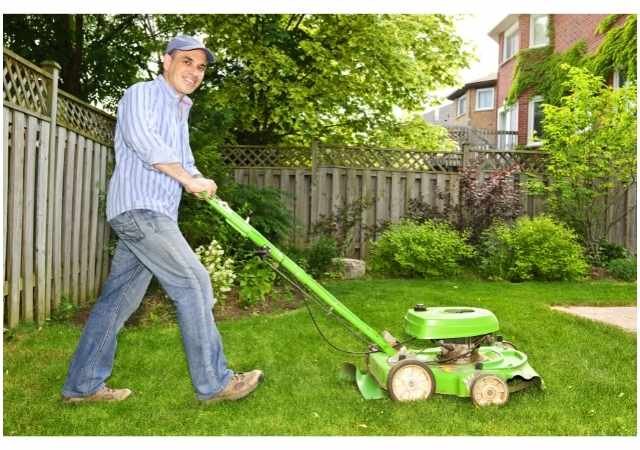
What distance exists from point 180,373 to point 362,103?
5746 mm

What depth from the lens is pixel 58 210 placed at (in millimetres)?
4273

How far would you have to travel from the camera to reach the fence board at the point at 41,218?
4.06 metres

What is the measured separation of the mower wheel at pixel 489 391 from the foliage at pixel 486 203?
4571 millimetres

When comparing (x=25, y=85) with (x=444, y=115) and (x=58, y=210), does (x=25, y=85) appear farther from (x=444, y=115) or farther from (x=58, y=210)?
(x=444, y=115)

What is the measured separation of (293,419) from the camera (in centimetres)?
262

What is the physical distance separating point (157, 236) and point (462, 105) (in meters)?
22.0

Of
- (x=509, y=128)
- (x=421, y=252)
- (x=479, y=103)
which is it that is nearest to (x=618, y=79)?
(x=421, y=252)

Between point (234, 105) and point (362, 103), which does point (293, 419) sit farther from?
point (362, 103)

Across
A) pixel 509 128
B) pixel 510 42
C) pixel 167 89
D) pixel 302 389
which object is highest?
pixel 510 42

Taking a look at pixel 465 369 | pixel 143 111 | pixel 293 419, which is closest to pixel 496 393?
pixel 465 369

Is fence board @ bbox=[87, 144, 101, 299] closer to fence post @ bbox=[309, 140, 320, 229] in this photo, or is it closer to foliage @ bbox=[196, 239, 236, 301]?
foliage @ bbox=[196, 239, 236, 301]

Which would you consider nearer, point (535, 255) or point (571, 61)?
point (535, 255)

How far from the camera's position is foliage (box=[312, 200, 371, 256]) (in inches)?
307

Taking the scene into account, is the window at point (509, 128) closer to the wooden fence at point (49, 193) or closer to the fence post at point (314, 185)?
the fence post at point (314, 185)
